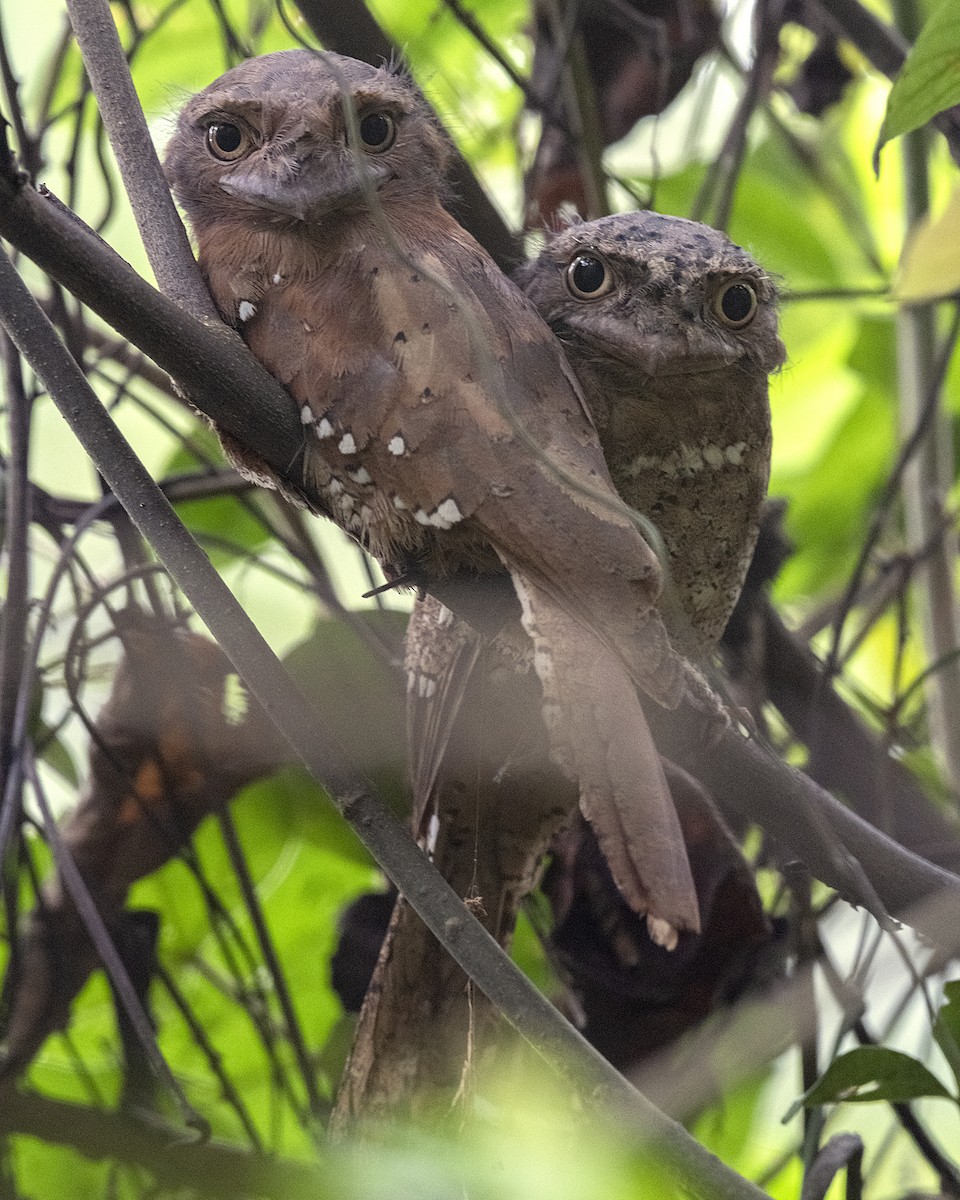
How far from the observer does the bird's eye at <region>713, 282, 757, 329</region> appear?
1.15m

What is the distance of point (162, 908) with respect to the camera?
5.54 feet

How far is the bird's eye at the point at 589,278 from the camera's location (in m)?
1.16

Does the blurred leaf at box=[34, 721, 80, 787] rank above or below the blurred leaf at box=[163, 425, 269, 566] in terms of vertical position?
below

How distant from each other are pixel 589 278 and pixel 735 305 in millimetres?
136

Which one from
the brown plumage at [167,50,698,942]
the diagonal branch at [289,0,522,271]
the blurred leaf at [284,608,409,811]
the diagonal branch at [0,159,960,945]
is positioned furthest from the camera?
the blurred leaf at [284,608,409,811]

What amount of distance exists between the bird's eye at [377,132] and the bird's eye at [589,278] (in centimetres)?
20

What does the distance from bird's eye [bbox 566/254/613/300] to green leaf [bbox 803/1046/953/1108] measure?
676mm

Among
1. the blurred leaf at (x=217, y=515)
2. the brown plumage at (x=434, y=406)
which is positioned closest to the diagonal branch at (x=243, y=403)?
the brown plumage at (x=434, y=406)

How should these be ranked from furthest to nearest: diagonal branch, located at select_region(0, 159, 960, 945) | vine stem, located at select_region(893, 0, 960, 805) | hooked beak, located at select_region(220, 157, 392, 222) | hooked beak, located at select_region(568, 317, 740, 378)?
vine stem, located at select_region(893, 0, 960, 805)
hooked beak, located at select_region(568, 317, 740, 378)
hooked beak, located at select_region(220, 157, 392, 222)
diagonal branch, located at select_region(0, 159, 960, 945)

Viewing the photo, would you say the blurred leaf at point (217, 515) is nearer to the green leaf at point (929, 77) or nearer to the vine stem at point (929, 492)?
the vine stem at point (929, 492)

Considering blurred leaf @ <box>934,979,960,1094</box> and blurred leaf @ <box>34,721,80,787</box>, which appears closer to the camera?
blurred leaf @ <box>934,979,960,1094</box>

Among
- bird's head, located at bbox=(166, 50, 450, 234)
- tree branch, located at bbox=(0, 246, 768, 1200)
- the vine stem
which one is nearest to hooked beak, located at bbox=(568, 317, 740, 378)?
bird's head, located at bbox=(166, 50, 450, 234)

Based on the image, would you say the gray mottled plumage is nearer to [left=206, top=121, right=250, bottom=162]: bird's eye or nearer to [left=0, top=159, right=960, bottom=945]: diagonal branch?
[left=0, top=159, right=960, bottom=945]: diagonal branch

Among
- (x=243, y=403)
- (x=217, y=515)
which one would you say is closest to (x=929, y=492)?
(x=217, y=515)
